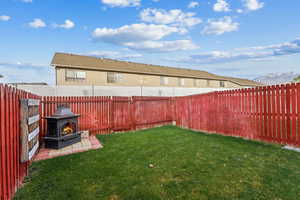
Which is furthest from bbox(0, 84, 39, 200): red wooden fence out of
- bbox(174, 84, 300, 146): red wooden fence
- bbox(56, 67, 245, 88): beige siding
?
bbox(56, 67, 245, 88): beige siding

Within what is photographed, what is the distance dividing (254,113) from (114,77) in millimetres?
13652

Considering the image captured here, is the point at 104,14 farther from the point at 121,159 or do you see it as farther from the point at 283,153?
the point at 283,153

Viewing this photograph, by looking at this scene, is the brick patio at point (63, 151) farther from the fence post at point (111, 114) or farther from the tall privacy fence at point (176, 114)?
the fence post at point (111, 114)

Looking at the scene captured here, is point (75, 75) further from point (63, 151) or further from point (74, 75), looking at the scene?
point (63, 151)

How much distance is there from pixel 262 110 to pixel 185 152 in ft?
9.47

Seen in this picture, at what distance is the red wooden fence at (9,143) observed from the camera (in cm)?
191

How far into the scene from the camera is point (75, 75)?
13.9 meters

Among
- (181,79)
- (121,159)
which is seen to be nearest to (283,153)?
(121,159)

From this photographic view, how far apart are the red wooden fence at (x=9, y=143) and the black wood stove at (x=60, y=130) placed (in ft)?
6.57

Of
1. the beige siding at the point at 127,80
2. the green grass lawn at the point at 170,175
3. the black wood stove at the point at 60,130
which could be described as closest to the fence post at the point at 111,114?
the black wood stove at the point at 60,130

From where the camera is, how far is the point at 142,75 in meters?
17.6

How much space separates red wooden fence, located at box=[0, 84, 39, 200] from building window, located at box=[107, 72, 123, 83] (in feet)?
44.1

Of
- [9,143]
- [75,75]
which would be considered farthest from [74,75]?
[9,143]

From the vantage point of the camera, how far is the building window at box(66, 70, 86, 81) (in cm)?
1356
